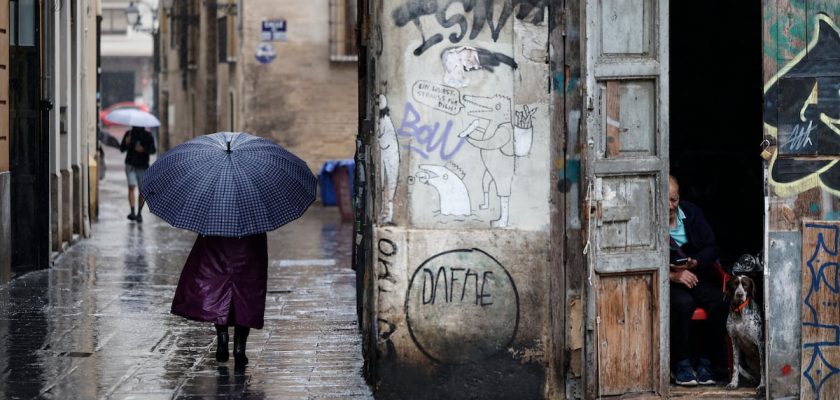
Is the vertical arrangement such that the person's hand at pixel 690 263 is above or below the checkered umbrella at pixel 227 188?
below

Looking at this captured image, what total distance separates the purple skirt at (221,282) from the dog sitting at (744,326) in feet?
9.46

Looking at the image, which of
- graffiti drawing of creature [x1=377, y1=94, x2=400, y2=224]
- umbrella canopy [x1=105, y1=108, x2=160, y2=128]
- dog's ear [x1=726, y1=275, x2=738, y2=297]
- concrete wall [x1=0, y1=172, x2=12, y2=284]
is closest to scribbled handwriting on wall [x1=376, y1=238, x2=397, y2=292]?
graffiti drawing of creature [x1=377, y1=94, x2=400, y2=224]

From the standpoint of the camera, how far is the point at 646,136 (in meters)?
8.08

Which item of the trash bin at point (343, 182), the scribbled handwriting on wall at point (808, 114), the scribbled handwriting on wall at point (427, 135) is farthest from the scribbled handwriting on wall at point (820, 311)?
the trash bin at point (343, 182)

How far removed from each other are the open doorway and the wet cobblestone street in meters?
2.76

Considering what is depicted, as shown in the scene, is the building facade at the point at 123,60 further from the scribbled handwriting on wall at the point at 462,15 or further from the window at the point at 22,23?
the scribbled handwriting on wall at the point at 462,15

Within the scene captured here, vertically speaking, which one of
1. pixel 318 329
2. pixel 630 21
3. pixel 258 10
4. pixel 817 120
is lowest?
pixel 318 329

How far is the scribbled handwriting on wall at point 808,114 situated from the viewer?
26.7 feet

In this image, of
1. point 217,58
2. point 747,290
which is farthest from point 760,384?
point 217,58

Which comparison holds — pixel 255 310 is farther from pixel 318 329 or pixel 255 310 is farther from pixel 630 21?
pixel 630 21

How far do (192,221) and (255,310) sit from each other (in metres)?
0.80

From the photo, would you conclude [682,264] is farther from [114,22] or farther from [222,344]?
[114,22]

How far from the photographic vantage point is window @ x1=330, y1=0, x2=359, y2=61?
85.1 ft

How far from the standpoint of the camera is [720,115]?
1093 cm
